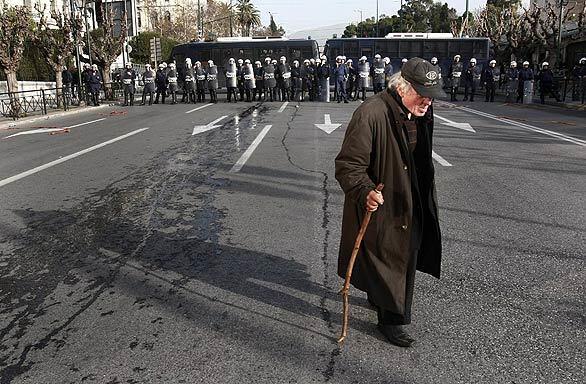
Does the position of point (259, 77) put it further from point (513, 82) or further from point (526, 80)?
point (526, 80)

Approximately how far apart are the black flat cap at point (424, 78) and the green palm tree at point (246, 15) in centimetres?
9176

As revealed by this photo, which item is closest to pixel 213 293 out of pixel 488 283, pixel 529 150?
pixel 488 283

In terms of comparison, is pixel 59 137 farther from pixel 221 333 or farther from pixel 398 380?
pixel 398 380

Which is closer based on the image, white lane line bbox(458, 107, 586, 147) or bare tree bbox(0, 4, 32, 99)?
white lane line bbox(458, 107, 586, 147)

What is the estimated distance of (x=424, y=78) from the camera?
3062 millimetres

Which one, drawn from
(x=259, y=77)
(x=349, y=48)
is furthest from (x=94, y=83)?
(x=349, y=48)

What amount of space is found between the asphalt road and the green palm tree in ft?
286

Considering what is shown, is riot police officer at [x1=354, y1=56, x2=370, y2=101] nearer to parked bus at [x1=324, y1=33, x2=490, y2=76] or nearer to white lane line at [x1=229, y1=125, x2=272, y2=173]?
parked bus at [x1=324, y1=33, x2=490, y2=76]

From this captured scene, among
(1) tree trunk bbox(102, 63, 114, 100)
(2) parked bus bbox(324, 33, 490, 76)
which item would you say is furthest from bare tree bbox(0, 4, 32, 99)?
(2) parked bus bbox(324, 33, 490, 76)

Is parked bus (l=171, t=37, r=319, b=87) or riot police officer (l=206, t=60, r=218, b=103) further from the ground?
parked bus (l=171, t=37, r=319, b=87)

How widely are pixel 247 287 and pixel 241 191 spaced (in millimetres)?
3363

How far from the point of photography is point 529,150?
10719 mm

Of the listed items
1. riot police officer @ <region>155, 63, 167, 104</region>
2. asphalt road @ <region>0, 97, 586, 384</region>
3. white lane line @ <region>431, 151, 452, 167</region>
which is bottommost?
asphalt road @ <region>0, 97, 586, 384</region>

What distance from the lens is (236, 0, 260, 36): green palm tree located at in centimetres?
9256
